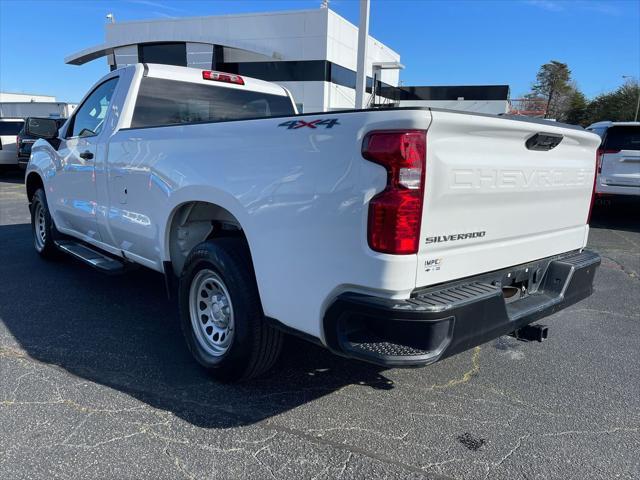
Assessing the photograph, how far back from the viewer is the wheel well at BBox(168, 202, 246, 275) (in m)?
Result: 3.52

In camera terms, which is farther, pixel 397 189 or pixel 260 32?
pixel 260 32

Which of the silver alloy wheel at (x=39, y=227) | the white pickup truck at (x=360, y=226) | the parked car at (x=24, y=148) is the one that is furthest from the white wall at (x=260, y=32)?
the white pickup truck at (x=360, y=226)

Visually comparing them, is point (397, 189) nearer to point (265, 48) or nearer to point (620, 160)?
point (620, 160)

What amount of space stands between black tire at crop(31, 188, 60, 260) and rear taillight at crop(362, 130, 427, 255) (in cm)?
498

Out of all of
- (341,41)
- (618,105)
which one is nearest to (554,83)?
(618,105)

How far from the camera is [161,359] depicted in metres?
3.66

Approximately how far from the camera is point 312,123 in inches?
97.4

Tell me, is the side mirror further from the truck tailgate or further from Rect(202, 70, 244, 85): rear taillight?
the truck tailgate

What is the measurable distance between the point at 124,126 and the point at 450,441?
11.6 ft

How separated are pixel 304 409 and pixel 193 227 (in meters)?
1.58

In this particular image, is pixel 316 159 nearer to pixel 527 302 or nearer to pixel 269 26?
pixel 527 302

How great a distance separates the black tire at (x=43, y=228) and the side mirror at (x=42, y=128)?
954 mm

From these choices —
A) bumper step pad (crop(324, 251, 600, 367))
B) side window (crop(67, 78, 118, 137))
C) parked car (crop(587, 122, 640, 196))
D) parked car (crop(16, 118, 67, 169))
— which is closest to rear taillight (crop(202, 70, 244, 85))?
side window (crop(67, 78, 118, 137))

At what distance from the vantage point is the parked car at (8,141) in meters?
17.0
